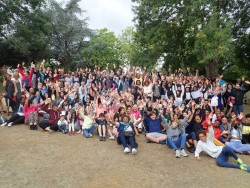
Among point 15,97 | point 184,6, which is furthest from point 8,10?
point 184,6

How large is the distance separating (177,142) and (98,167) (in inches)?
121

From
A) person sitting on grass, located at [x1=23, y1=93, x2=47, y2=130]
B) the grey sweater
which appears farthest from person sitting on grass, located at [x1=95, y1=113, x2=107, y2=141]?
person sitting on grass, located at [x1=23, y1=93, x2=47, y2=130]

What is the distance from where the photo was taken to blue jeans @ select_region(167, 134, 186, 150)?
8198 millimetres

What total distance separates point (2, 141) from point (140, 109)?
576 centimetres

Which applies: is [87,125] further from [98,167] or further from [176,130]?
[176,130]

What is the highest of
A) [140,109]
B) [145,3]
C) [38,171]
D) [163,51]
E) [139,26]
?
[145,3]

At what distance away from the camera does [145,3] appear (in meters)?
19.0

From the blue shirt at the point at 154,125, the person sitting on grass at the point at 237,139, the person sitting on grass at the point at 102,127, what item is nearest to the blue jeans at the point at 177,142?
the blue shirt at the point at 154,125

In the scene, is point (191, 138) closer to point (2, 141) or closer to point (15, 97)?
point (2, 141)

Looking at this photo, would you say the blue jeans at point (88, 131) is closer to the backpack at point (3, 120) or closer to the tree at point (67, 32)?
the backpack at point (3, 120)

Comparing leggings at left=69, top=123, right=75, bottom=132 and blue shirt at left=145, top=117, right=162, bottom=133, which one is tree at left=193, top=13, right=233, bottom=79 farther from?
leggings at left=69, top=123, right=75, bottom=132

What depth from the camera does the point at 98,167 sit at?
273 inches

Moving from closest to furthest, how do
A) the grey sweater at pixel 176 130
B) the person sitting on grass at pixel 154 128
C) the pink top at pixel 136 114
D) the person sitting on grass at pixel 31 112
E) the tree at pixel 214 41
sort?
1. the grey sweater at pixel 176 130
2. the person sitting on grass at pixel 154 128
3. the person sitting on grass at pixel 31 112
4. the pink top at pixel 136 114
5. the tree at pixel 214 41

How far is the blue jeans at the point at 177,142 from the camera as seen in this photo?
26.9ft
